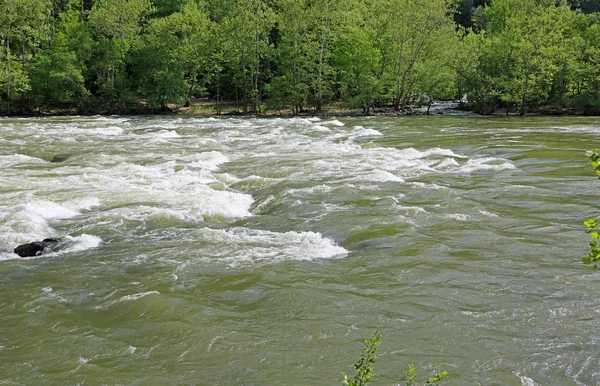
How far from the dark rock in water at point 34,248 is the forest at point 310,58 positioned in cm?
3438

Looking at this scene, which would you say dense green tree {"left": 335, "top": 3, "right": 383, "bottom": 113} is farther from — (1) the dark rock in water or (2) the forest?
(1) the dark rock in water

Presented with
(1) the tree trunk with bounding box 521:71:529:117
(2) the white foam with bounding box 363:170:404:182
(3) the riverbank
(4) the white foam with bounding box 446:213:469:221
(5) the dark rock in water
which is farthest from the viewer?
(3) the riverbank

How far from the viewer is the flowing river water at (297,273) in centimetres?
619

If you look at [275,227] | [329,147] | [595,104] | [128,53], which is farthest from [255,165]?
[128,53]

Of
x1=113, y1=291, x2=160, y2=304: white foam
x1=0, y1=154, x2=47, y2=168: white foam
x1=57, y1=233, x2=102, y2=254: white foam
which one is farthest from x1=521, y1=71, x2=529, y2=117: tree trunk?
x1=113, y1=291, x2=160, y2=304: white foam

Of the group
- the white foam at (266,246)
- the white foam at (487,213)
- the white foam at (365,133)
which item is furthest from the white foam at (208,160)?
the white foam at (365,133)

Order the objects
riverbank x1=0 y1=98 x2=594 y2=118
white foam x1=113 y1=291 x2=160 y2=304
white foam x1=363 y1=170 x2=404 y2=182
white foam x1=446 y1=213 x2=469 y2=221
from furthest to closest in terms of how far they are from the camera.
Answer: riverbank x1=0 y1=98 x2=594 y2=118
white foam x1=363 y1=170 x2=404 y2=182
white foam x1=446 y1=213 x2=469 y2=221
white foam x1=113 y1=291 x2=160 y2=304

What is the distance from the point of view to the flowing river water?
244 inches

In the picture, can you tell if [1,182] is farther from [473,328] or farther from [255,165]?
[473,328]

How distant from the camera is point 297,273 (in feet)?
28.6

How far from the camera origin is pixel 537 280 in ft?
27.3

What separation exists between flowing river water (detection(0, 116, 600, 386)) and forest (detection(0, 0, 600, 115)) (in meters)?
24.0

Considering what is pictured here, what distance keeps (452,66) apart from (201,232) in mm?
36409

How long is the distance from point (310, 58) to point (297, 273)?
37.4 meters
